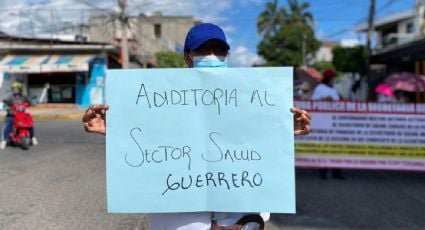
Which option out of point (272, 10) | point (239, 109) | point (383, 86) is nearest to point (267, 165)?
point (239, 109)

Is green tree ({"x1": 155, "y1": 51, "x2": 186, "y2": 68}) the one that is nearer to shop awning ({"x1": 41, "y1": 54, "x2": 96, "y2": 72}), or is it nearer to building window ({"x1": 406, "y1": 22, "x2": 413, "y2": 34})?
shop awning ({"x1": 41, "y1": 54, "x2": 96, "y2": 72})

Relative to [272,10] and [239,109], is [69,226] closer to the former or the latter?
A: [239,109]

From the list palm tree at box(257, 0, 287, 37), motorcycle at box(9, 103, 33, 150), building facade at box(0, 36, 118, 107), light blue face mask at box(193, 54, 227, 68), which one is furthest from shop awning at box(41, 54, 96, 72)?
palm tree at box(257, 0, 287, 37)

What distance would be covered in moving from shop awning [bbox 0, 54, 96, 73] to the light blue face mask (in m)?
27.1

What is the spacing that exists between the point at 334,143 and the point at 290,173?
6099 millimetres

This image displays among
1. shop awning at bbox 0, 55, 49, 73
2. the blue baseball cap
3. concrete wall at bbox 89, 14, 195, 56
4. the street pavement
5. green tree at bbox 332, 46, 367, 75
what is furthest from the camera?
concrete wall at bbox 89, 14, 195, 56

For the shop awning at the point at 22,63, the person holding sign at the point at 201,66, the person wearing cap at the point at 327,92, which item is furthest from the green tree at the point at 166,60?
the person holding sign at the point at 201,66

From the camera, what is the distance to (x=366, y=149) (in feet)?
27.8

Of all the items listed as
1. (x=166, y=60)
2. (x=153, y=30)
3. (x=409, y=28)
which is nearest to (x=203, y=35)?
(x=166, y=60)

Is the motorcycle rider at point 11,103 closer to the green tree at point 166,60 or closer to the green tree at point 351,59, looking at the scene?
the green tree at point 166,60

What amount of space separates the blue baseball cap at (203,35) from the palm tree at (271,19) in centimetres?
7149

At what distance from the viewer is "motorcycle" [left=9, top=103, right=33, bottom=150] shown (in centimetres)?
1247

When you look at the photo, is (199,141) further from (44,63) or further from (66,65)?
(44,63)

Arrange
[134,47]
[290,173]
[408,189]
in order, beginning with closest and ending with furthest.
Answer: [290,173]
[408,189]
[134,47]
